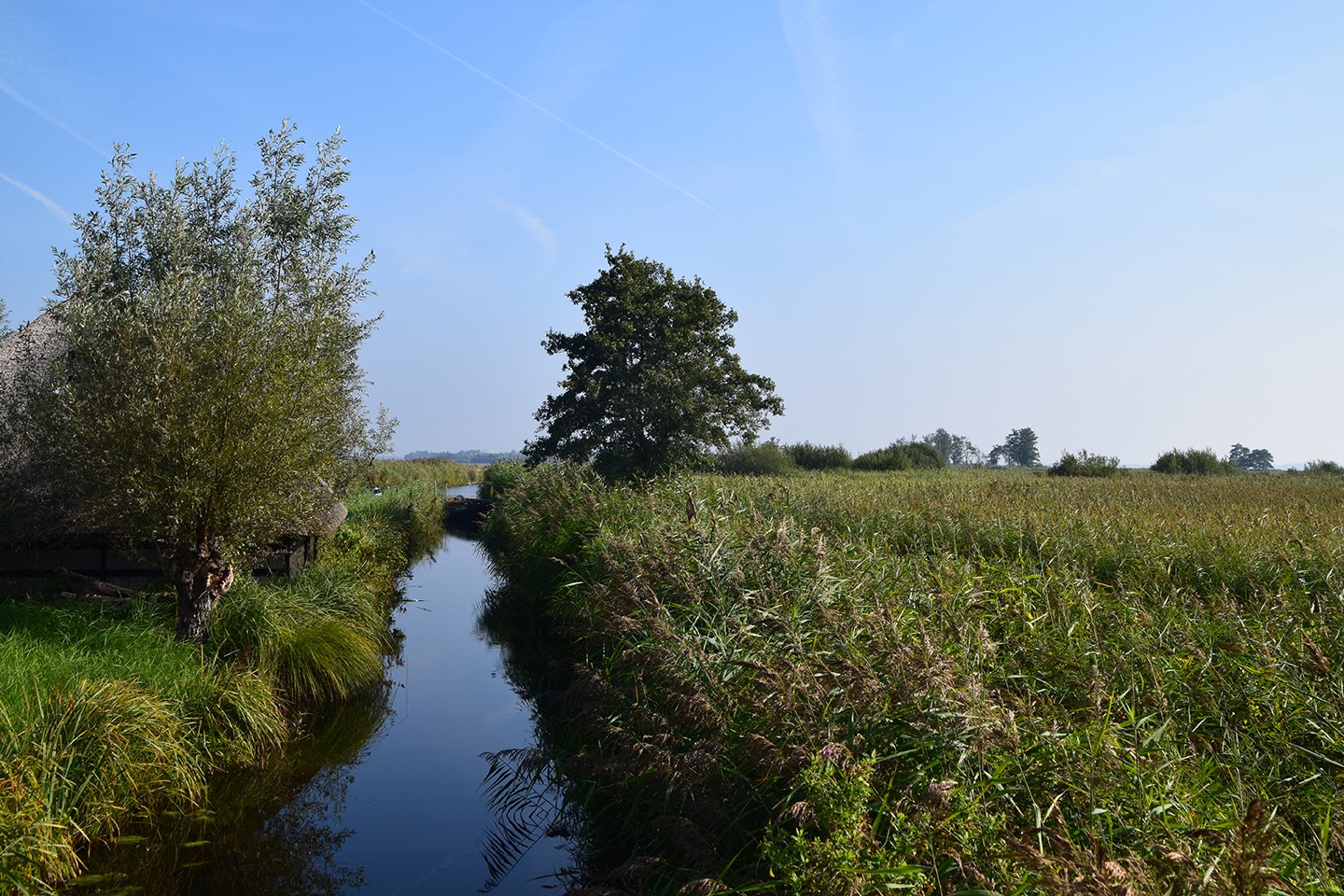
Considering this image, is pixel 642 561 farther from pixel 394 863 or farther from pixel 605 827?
pixel 394 863

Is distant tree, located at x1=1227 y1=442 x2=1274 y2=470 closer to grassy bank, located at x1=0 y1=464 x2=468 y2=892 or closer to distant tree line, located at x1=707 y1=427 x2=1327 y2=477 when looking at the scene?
distant tree line, located at x1=707 y1=427 x2=1327 y2=477

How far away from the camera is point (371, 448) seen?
19.0 metres

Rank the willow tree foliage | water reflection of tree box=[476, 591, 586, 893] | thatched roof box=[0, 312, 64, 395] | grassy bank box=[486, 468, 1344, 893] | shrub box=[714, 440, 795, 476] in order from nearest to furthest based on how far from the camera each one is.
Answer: grassy bank box=[486, 468, 1344, 893] < water reflection of tree box=[476, 591, 586, 893] < thatched roof box=[0, 312, 64, 395] < the willow tree foliage < shrub box=[714, 440, 795, 476]

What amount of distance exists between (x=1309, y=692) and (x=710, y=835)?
12.6ft

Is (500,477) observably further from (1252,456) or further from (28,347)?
(1252,456)

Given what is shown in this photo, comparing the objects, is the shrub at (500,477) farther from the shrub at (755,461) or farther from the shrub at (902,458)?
the shrub at (902,458)

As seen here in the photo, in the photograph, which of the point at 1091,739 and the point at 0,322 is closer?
the point at 1091,739

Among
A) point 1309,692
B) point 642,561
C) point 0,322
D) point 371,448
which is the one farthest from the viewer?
point 371,448

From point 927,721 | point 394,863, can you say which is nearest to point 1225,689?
point 927,721

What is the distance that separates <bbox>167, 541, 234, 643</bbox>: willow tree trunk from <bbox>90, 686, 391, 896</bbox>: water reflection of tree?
178cm

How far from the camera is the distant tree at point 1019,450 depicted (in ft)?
320

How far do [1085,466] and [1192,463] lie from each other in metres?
4.27

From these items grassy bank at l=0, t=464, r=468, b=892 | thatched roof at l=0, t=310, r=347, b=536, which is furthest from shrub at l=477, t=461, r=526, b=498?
grassy bank at l=0, t=464, r=468, b=892

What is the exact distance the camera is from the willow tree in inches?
323
